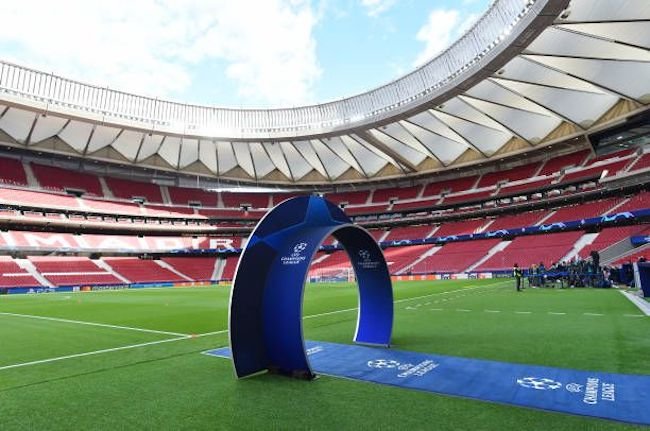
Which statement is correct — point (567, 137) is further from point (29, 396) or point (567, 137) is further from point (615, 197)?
point (29, 396)

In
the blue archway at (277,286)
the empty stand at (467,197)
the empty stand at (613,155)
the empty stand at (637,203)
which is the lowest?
the blue archway at (277,286)

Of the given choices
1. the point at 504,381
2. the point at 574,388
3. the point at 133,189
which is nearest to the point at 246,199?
the point at 133,189

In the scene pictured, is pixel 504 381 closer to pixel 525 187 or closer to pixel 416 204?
pixel 525 187

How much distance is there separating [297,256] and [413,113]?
1369 inches

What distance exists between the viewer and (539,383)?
546 centimetres

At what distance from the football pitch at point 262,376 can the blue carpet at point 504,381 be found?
1.08ft

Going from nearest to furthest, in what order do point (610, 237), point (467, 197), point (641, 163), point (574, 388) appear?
point (574, 388) < point (610, 237) < point (641, 163) < point (467, 197)

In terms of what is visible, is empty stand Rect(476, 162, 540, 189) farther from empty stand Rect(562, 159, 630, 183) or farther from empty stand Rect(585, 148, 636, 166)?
empty stand Rect(585, 148, 636, 166)

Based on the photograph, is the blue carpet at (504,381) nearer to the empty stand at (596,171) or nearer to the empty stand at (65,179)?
the empty stand at (596,171)

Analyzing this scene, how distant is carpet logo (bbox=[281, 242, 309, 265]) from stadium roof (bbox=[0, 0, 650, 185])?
23.9m

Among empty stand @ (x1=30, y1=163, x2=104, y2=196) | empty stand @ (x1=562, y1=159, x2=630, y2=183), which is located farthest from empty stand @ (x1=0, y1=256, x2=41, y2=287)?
empty stand @ (x1=562, y1=159, x2=630, y2=183)

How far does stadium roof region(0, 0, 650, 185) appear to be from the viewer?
2639cm

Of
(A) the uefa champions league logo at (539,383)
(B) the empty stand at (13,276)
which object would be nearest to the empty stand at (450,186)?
(B) the empty stand at (13,276)

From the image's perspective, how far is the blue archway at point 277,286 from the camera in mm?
6117
